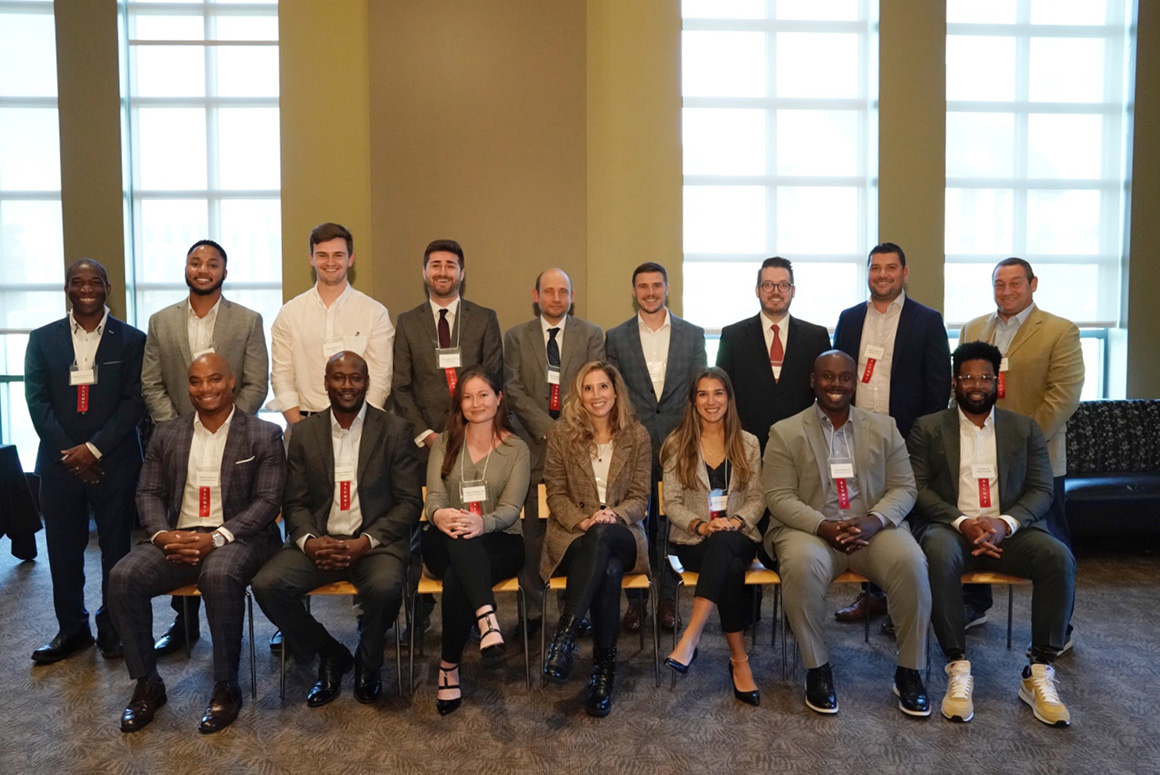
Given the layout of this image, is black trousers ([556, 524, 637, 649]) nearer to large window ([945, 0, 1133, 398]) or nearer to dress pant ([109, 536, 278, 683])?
dress pant ([109, 536, 278, 683])

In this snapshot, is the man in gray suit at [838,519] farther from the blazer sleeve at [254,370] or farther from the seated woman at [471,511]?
the blazer sleeve at [254,370]

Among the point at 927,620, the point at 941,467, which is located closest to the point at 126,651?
the point at 927,620

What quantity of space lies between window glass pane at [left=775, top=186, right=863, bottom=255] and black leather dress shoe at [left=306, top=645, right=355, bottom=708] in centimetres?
457

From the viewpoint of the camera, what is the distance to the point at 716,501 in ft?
11.5

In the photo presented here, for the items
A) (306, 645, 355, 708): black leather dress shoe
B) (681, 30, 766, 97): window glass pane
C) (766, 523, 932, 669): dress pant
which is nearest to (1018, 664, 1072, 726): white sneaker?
(766, 523, 932, 669): dress pant

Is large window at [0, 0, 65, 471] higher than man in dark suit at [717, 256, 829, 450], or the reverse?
large window at [0, 0, 65, 471]

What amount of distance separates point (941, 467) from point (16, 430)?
677 centimetres

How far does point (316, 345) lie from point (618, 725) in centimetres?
224

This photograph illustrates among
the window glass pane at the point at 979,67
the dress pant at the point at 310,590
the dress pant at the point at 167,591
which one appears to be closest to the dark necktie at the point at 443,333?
the dress pant at the point at 310,590

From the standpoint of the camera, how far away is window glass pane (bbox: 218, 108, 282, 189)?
626cm

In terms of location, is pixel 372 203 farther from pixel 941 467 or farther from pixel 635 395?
pixel 941 467

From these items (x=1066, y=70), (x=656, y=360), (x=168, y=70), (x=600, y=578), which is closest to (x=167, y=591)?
(x=600, y=578)

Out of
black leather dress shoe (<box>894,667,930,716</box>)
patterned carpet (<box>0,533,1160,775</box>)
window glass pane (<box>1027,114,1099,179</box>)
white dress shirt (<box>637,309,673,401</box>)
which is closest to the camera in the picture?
patterned carpet (<box>0,533,1160,775</box>)

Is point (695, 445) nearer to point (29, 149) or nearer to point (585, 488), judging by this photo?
point (585, 488)
